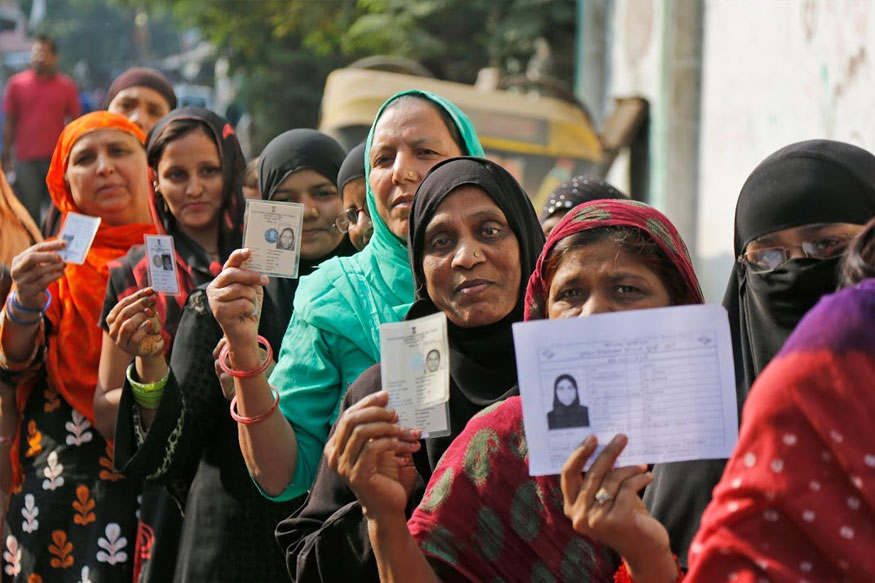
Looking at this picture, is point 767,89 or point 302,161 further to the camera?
point 767,89

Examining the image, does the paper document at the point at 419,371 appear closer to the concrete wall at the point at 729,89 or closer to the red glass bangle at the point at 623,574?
the red glass bangle at the point at 623,574

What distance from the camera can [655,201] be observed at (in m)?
10.3

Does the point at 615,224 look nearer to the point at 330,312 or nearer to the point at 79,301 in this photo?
the point at 330,312

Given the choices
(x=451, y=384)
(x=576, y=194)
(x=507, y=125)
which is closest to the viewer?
(x=451, y=384)

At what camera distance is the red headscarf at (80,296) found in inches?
158

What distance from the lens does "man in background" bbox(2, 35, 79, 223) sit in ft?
32.8

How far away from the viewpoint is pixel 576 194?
14.0 feet

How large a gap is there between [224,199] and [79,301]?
56cm

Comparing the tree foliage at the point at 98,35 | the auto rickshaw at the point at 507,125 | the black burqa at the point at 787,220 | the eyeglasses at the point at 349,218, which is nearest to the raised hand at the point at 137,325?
the eyeglasses at the point at 349,218

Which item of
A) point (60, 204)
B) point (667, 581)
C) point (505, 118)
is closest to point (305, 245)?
point (60, 204)

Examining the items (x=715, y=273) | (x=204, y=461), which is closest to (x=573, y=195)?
(x=204, y=461)

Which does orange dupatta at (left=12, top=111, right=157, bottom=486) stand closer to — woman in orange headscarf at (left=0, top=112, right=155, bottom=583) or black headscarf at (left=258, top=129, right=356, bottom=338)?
woman in orange headscarf at (left=0, top=112, right=155, bottom=583)

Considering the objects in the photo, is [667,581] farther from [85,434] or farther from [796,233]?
[85,434]

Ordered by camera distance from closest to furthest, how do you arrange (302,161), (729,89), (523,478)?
(523,478), (302,161), (729,89)
